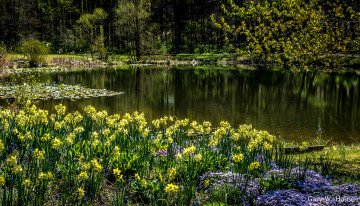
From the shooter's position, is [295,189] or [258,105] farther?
[258,105]

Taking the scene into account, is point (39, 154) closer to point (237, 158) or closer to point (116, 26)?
point (237, 158)

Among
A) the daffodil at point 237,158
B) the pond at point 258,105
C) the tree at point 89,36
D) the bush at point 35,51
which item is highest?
the tree at point 89,36

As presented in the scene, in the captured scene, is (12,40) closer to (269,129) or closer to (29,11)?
(29,11)

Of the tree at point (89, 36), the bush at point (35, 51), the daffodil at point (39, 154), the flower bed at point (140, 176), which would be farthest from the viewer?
the tree at point (89, 36)

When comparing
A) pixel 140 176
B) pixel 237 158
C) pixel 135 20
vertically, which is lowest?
pixel 140 176

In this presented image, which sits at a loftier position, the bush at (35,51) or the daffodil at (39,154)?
the bush at (35,51)

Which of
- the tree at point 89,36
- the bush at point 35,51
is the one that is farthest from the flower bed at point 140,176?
the tree at point 89,36

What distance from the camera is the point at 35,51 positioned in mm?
41656

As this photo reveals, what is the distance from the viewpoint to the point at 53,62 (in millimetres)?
47406

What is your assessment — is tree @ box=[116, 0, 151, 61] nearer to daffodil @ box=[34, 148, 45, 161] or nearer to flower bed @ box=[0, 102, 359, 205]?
flower bed @ box=[0, 102, 359, 205]

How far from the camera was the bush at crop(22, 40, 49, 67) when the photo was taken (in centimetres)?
4046

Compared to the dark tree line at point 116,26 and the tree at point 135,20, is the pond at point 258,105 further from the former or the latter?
the dark tree line at point 116,26

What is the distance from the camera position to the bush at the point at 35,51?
40459mm

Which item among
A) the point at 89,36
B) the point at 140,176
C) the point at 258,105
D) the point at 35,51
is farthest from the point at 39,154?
the point at 89,36
